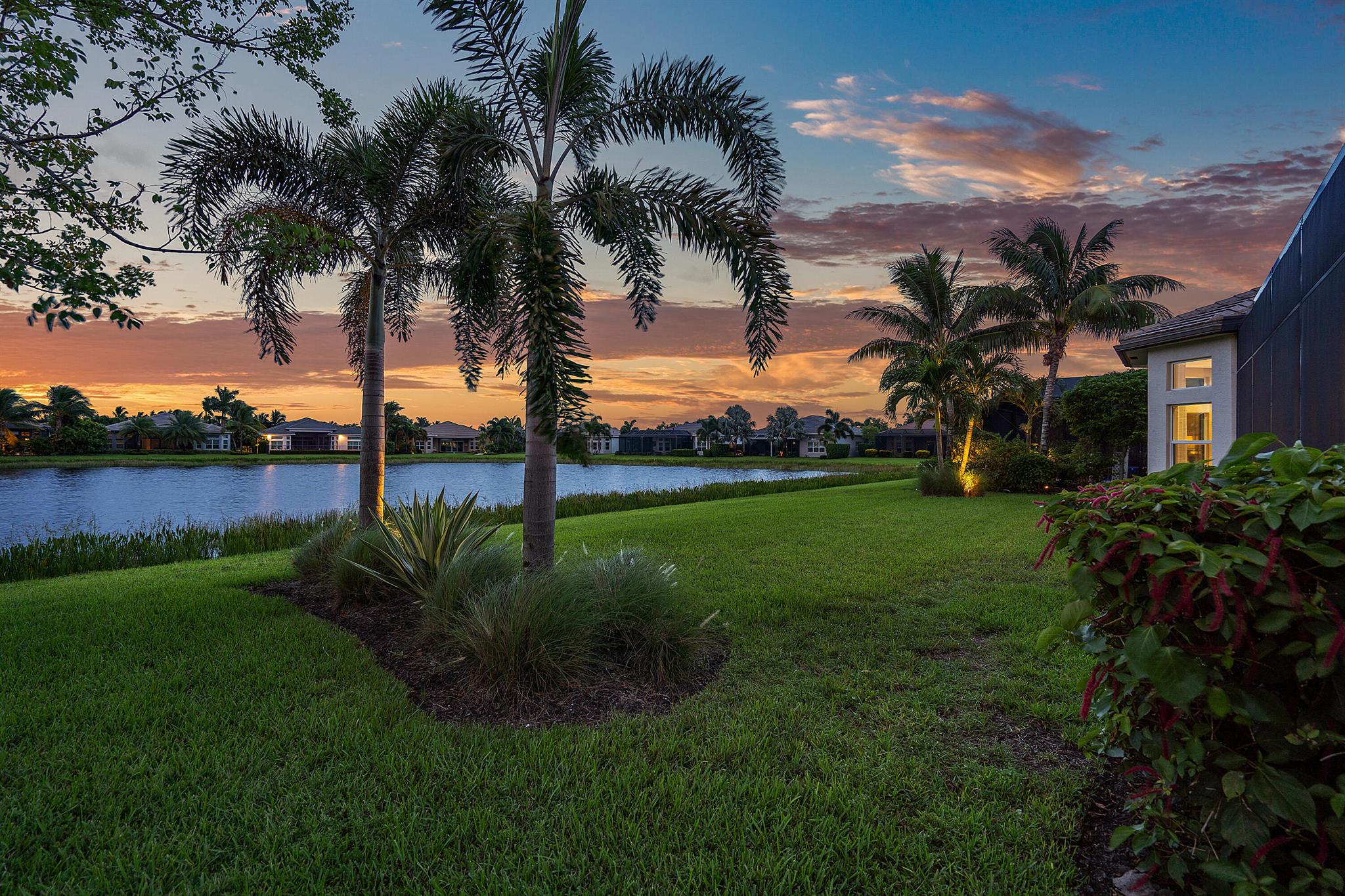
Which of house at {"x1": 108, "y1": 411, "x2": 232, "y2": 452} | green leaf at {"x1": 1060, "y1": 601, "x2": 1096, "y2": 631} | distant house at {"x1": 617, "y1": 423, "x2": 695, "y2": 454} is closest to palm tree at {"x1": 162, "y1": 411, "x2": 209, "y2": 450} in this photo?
house at {"x1": 108, "y1": 411, "x2": 232, "y2": 452}

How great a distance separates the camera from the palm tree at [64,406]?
5809 cm

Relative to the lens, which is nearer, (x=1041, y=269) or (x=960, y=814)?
(x=960, y=814)

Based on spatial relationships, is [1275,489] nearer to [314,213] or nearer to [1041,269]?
[314,213]

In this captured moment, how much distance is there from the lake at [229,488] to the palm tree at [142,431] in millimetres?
31931

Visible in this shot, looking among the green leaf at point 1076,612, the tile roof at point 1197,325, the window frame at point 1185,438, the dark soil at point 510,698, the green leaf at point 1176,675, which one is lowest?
the dark soil at point 510,698

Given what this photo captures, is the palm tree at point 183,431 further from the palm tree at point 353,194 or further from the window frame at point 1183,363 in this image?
the window frame at point 1183,363

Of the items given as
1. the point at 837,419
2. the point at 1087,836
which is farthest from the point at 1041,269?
the point at 837,419

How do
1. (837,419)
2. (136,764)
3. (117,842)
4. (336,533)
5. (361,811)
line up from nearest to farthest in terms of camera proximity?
1. (117,842)
2. (361,811)
3. (136,764)
4. (336,533)
5. (837,419)

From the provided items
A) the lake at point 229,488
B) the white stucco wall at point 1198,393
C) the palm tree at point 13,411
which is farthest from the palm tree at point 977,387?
the palm tree at point 13,411

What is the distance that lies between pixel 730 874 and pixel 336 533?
724cm

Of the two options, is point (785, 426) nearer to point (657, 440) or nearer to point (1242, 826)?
point (657, 440)

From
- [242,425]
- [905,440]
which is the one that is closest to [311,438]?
[242,425]

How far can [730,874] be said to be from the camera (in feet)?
7.76

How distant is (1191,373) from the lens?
37.0 feet
